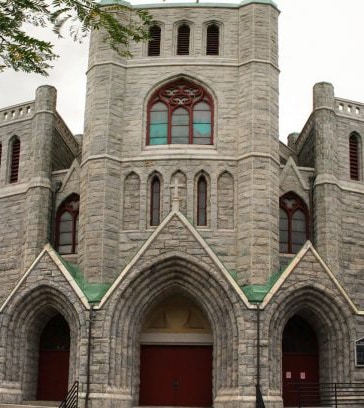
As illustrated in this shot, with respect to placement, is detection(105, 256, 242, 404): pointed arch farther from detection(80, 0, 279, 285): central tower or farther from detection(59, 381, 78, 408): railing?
detection(80, 0, 279, 285): central tower

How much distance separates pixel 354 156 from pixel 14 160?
44.2 ft

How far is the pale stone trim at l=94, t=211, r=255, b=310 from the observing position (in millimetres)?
25281

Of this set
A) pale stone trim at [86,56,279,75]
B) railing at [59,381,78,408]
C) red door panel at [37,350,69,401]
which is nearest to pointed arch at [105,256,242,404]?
railing at [59,381,78,408]

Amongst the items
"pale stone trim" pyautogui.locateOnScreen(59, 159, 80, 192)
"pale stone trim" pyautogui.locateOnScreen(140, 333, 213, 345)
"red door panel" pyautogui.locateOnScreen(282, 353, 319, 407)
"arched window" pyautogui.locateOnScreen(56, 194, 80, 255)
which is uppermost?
"pale stone trim" pyautogui.locateOnScreen(59, 159, 80, 192)

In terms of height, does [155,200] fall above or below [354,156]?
below

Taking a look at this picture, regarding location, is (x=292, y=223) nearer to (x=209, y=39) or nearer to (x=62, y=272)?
(x=209, y=39)

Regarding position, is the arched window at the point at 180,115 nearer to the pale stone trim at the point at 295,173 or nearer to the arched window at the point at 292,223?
the pale stone trim at the point at 295,173

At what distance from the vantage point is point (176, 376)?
88.1 feet

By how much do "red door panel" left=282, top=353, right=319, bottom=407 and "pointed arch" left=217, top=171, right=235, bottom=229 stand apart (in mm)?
5045

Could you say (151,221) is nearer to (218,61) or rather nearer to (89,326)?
(89,326)

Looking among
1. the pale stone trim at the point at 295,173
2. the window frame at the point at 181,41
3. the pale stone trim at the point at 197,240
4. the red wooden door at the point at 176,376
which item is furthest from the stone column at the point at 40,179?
the pale stone trim at the point at 295,173

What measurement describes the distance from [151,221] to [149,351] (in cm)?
453

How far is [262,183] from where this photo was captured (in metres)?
27.4

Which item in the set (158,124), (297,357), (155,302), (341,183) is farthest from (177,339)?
(341,183)
